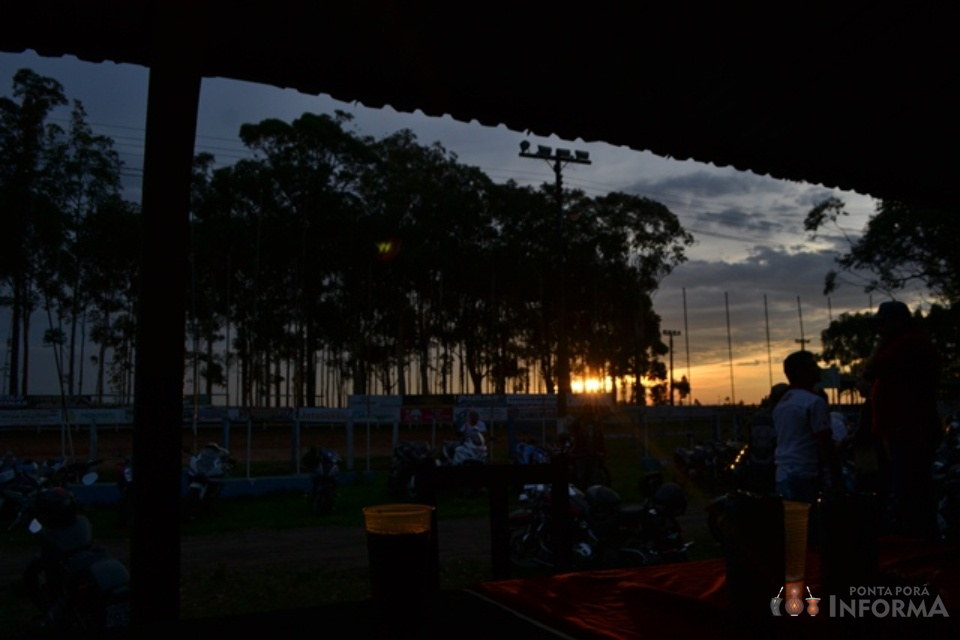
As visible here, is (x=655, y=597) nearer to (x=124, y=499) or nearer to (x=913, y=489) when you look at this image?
(x=913, y=489)

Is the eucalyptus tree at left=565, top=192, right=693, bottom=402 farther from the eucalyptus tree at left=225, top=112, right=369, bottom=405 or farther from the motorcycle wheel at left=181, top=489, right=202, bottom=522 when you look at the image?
the motorcycle wheel at left=181, top=489, right=202, bottom=522

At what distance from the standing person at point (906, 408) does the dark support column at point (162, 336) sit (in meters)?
3.60

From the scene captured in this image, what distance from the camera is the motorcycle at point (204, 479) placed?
1098 cm

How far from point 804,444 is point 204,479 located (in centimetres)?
925

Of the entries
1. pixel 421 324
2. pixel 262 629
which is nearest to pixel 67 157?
pixel 421 324

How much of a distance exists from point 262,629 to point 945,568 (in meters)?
1.79

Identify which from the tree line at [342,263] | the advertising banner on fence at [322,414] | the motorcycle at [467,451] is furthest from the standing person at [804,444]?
the tree line at [342,263]

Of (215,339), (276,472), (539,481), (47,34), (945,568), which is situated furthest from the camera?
(215,339)

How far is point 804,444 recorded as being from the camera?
186 inches

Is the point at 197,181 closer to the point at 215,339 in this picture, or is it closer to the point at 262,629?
the point at 215,339

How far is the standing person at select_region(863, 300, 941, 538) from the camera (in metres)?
3.84

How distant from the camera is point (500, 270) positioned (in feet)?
145

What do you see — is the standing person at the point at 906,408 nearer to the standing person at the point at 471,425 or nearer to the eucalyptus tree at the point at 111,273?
the standing person at the point at 471,425

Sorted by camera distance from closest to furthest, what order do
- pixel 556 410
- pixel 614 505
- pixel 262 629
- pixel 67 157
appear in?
pixel 262 629 < pixel 614 505 < pixel 556 410 < pixel 67 157
